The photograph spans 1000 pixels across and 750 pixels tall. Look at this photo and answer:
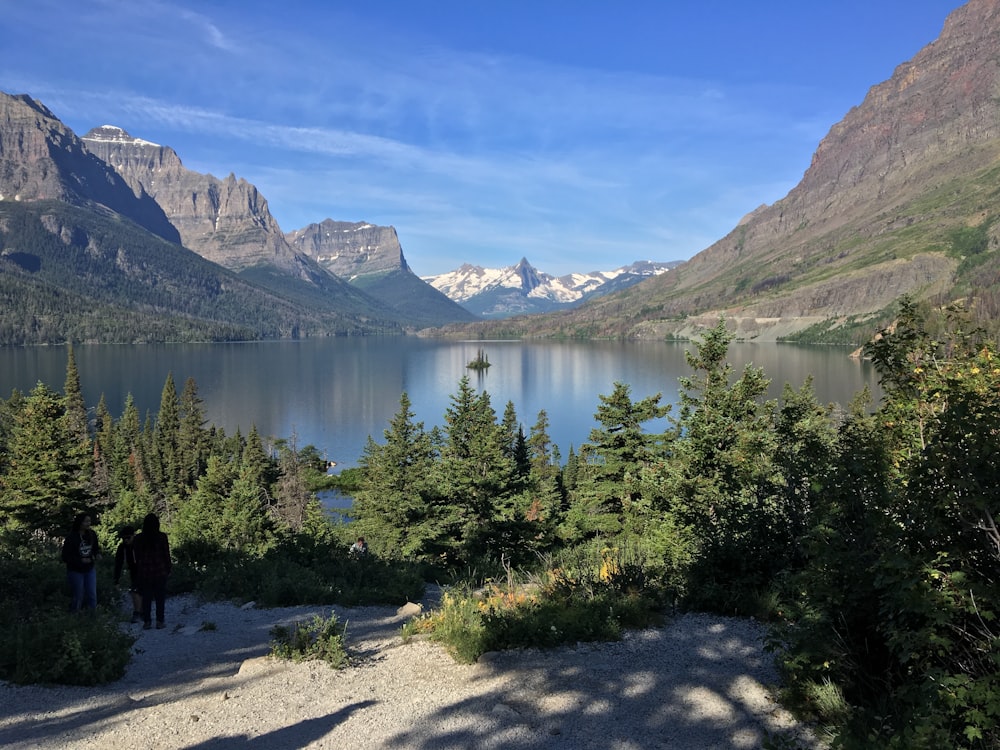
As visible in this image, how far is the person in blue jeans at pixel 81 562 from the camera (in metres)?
11.1

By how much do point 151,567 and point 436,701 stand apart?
6874 mm

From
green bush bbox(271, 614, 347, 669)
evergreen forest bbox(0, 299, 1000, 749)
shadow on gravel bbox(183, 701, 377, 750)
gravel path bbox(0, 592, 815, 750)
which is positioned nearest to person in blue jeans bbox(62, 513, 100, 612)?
evergreen forest bbox(0, 299, 1000, 749)

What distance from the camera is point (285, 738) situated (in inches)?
260

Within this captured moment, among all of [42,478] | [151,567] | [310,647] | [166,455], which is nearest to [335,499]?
[166,455]

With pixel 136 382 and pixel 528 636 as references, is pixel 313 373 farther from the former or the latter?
pixel 528 636

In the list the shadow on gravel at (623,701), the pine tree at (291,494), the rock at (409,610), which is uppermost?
the shadow on gravel at (623,701)

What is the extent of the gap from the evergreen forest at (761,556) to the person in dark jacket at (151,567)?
60 centimetres

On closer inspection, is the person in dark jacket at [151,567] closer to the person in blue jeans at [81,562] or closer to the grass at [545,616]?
the person in blue jeans at [81,562]

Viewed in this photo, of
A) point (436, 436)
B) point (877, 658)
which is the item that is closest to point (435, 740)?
point (877, 658)

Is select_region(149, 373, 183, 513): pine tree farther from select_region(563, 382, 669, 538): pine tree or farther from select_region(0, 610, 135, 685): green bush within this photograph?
select_region(0, 610, 135, 685): green bush

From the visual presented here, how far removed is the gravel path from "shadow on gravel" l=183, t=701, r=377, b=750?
0.06 ft

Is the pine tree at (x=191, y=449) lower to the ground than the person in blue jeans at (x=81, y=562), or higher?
lower

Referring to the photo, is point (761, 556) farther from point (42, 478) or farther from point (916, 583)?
point (42, 478)

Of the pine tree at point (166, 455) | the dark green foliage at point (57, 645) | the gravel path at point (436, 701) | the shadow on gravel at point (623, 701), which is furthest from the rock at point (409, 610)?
the pine tree at point (166, 455)
